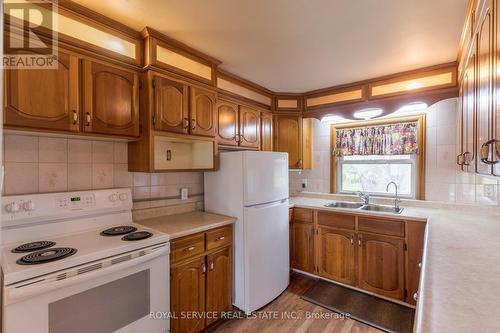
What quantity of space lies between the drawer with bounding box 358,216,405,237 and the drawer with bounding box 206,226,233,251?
139 centimetres

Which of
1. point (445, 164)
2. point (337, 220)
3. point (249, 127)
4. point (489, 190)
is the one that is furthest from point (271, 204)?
point (489, 190)

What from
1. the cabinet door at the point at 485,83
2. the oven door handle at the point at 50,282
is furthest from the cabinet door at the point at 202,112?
the cabinet door at the point at 485,83

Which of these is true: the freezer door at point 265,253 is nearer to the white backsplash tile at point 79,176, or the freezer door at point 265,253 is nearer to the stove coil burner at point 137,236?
the stove coil burner at point 137,236

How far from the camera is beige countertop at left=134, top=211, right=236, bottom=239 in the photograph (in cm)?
178

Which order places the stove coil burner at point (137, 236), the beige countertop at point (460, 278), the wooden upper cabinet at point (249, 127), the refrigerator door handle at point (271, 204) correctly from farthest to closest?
the wooden upper cabinet at point (249, 127)
the refrigerator door handle at point (271, 204)
the stove coil burner at point (137, 236)
the beige countertop at point (460, 278)

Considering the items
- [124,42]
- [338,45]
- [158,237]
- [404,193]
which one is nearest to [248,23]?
[338,45]

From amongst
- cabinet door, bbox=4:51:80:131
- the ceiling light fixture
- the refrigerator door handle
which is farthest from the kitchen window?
cabinet door, bbox=4:51:80:131

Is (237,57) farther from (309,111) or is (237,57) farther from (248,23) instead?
(309,111)

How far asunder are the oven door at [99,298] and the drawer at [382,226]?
6.44 feet

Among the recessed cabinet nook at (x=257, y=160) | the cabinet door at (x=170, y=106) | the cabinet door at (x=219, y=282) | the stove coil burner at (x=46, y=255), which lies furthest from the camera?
the cabinet door at (x=219, y=282)

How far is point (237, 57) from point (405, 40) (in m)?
1.37

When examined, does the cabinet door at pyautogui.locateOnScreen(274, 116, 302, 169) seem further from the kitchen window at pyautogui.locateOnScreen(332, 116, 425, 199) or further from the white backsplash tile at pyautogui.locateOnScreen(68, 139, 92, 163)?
the white backsplash tile at pyautogui.locateOnScreen(68, 139, 92, 163)

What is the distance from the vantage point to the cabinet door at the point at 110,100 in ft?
5.05

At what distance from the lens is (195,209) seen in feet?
8.16
